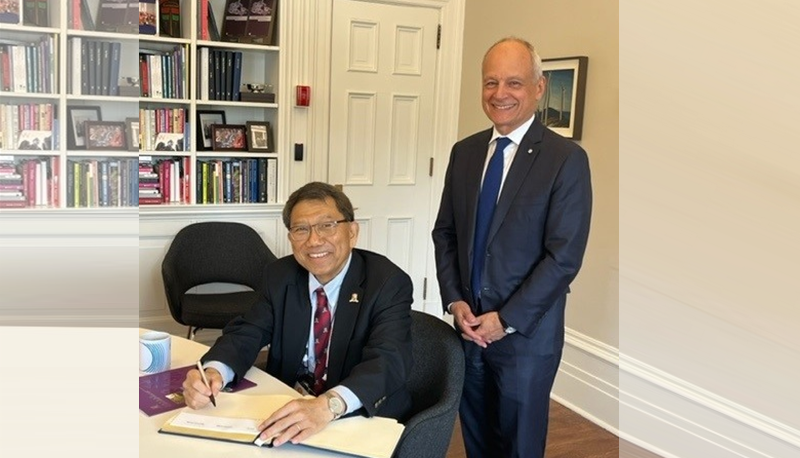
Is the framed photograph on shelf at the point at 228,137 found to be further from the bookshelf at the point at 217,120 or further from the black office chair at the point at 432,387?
the black office chair at the point at 432,387

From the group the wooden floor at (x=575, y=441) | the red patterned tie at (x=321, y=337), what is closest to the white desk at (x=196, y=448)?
the red patterned tie at (x=321, y=337)

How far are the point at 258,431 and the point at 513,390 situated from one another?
0.99 metres

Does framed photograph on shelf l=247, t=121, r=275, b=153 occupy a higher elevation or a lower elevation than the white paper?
higher

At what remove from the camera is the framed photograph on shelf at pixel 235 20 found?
3.90 metres

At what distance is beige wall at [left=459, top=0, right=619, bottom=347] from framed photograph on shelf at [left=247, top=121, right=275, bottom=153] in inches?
66.7

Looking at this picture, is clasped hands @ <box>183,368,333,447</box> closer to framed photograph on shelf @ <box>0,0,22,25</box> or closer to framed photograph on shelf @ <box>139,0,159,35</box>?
framed photograph on shelf @ <box>0,0,22,25</box>

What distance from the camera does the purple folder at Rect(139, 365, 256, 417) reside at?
1476mm

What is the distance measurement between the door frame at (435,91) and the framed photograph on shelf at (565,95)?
1.01 m

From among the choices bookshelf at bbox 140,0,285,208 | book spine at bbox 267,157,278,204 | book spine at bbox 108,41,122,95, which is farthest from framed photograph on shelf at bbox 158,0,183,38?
book spine at bbox 108,41,122,95

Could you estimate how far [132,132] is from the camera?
54 centimetres
